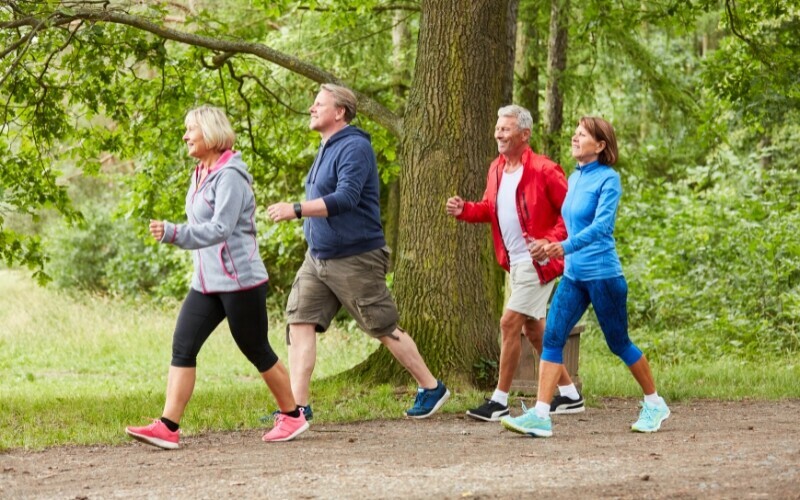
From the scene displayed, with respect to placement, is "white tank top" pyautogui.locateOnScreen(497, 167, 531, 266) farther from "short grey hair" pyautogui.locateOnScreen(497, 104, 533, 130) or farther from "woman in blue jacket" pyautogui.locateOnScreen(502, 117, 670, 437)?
"woman in blue jacket" pyautogui.locateOnScreen(502, 117, 670, 437)

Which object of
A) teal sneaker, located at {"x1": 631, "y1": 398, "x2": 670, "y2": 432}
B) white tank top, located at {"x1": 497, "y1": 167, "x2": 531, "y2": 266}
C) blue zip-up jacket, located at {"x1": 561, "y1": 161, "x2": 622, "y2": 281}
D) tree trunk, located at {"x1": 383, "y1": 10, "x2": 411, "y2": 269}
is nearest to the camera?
blue zip-up jacket, located at {"x1": 561, "y1": 161, "x2": 622, "y2": 281}

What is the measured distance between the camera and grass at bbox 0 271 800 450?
8.02m

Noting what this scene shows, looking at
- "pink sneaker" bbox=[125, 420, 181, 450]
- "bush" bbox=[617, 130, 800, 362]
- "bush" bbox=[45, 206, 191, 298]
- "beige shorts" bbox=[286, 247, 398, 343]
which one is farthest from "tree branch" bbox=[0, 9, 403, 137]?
"bush" bbox=[45, 206, 191, 298]

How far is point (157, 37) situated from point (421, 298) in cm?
376

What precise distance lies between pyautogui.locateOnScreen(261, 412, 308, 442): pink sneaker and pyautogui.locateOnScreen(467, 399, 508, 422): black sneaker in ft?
4.37

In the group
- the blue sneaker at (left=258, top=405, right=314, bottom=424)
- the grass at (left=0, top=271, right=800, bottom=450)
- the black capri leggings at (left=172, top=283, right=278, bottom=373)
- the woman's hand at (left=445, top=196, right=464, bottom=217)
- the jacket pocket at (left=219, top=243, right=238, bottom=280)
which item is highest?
the woman's hand at (left=445, top=196, right=464, bottom=217)

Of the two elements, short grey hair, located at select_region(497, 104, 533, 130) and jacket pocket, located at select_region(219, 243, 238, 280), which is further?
short grey hair, located at select_region(497, 104, 533, 130)

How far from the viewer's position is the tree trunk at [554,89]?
51.6 feet

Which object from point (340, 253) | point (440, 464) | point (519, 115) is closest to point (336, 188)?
point (340, 253)

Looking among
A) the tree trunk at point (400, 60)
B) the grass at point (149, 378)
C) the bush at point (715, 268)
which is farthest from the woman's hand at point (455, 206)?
the tree trunk at point (400, 60)

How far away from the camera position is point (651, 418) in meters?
6.92

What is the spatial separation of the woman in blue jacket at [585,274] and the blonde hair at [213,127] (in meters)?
1.89

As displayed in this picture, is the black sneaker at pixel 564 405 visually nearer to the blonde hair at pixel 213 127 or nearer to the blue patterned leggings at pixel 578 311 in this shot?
the blue patterned leggings at pixel 578 311

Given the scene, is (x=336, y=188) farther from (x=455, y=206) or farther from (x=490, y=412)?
(x=490, y=412)
